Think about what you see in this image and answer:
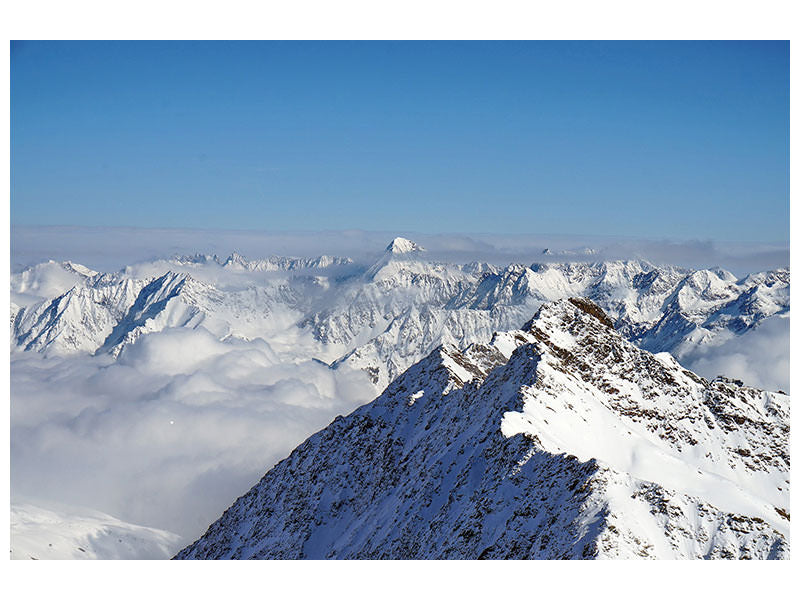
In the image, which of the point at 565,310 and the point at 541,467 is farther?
the point at 565,310

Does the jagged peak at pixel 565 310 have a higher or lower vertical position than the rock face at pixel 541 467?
higher

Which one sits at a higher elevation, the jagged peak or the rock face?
the jagged peak

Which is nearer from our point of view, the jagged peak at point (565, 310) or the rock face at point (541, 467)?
the rock face at point (541, 467)

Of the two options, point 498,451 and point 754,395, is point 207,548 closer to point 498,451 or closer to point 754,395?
point 498,451

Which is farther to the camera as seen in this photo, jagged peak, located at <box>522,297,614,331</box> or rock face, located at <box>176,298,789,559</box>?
jagged peak, located at <box>522,297,614,331</box>

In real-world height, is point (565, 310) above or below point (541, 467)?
above
